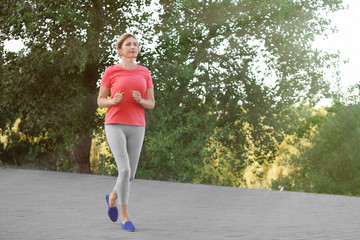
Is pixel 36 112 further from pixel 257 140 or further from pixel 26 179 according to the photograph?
pixel 257 140

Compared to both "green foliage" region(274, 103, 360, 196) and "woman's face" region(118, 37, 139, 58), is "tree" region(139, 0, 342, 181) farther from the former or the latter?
"woman's face" region(118, 37, 139, 58)

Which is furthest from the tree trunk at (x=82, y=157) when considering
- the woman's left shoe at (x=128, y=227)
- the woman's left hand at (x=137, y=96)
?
the woman's left hand at (x=137, y=96)

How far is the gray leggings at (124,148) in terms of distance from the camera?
5.25m

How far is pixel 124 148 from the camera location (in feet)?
17.3

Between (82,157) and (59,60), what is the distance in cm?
397

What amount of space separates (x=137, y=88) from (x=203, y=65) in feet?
34.9

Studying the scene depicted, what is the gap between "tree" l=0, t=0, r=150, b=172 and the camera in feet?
41.6

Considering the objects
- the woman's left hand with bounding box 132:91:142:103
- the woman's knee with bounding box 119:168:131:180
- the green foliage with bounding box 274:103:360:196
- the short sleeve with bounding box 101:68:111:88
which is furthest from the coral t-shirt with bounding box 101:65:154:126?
the green foliage with bounding box 274:103:360:196

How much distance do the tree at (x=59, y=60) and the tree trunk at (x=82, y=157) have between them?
1.67 ft

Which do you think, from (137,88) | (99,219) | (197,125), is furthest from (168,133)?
(137,88)

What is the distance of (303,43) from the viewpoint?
1592 cm

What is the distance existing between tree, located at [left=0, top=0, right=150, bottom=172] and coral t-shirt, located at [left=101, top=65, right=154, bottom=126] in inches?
288

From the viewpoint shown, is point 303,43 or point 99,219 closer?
point 99,219

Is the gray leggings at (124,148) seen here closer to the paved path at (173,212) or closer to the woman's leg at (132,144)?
the woman's leg at (132,144)
